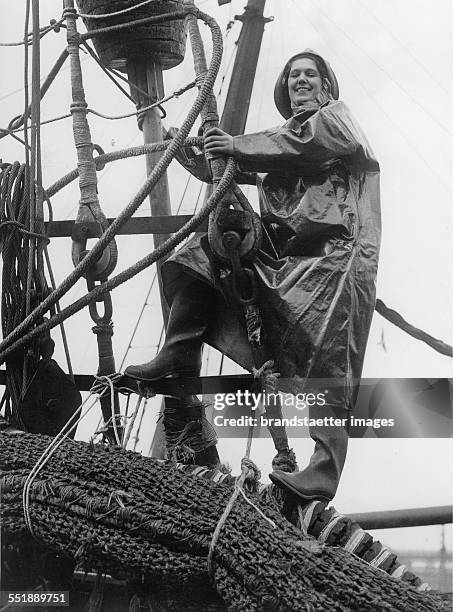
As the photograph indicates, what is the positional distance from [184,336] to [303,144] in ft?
Answer: 2.71

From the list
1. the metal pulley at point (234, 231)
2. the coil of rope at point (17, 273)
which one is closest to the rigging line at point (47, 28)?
the coil of rope at point (17, 273)

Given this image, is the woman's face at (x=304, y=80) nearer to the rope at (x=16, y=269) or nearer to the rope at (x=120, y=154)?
the rope at (x=120, y=154)

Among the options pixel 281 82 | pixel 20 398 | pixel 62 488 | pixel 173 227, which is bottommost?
pixel 62 488

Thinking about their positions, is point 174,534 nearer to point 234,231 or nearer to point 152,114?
point 234,231

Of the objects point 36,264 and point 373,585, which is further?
point 36,264

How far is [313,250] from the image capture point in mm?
3773

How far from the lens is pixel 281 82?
4.04m

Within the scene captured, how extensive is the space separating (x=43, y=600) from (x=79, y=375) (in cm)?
95

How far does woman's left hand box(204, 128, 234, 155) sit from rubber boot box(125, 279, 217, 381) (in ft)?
1.61

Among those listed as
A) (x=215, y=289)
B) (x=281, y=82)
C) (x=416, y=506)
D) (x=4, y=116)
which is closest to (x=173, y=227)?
(x=215, y=289)

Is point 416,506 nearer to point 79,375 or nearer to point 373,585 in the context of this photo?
point 373,585

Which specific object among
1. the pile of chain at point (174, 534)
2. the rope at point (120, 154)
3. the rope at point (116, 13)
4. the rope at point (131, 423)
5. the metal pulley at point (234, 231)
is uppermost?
the rope at point (116, 13)

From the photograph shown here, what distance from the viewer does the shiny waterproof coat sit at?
11.9 ft

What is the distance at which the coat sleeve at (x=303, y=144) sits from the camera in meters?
3.75
